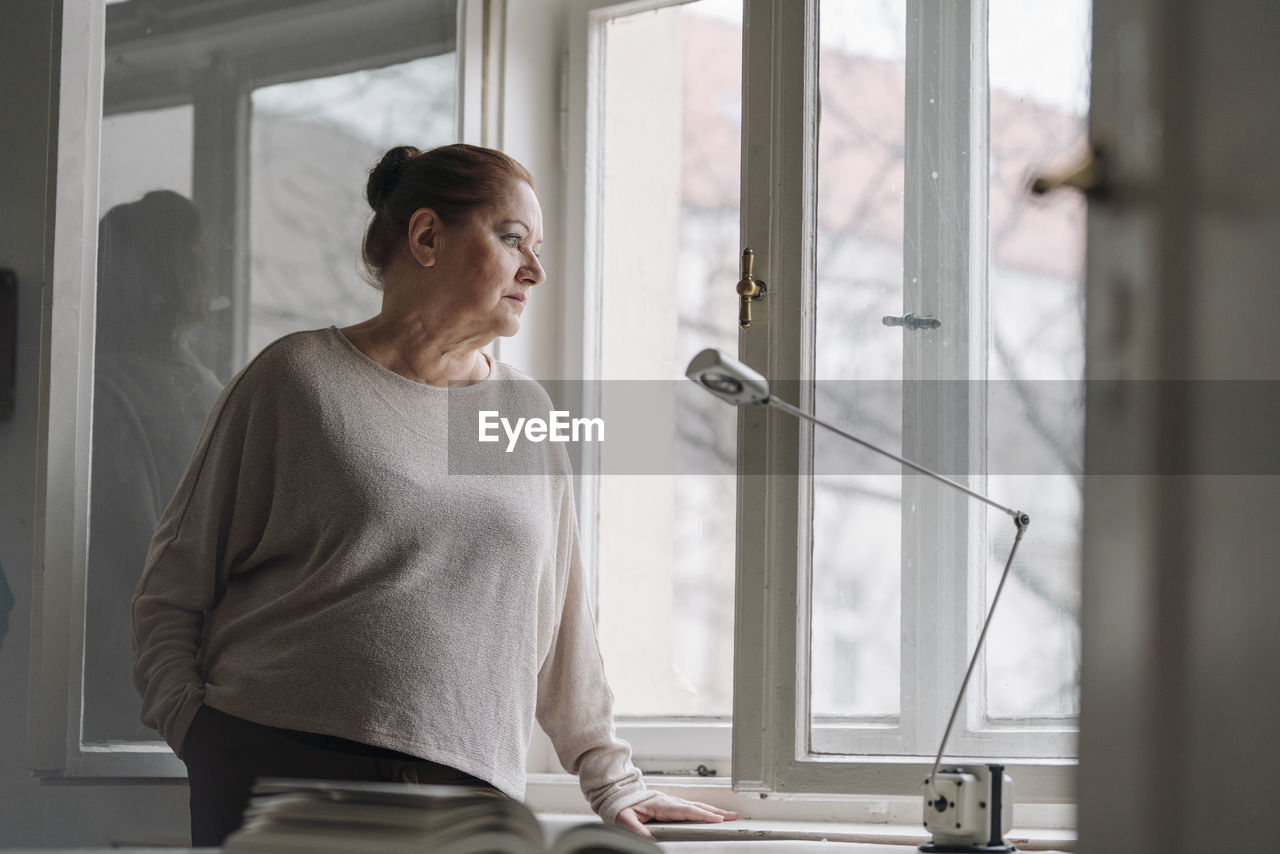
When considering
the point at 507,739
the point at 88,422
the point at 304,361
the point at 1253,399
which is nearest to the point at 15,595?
the point at 88,422

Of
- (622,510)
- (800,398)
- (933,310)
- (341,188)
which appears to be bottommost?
(622,510)

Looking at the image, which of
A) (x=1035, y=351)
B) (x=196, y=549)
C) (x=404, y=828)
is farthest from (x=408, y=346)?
(x=404, y=828)

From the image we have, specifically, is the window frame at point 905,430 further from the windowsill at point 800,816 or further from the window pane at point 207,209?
the window pane at point 207,209

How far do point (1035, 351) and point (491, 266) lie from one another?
755 millimetres

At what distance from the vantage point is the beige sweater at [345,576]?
5.14 feet

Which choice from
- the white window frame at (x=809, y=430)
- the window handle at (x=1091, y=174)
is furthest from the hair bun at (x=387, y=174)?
the window handle at (x=1091, y=174)

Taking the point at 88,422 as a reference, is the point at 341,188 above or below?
above

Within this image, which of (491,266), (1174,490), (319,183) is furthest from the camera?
(319,183)

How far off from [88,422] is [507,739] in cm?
74

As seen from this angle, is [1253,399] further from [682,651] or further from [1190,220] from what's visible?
[682,651]

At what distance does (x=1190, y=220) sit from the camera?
0.70 m

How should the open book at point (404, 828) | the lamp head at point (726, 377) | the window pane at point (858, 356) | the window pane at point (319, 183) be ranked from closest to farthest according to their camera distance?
the open book at point (404, 828), the lamp head at point (726, 377), the window pane at point (858, 356), the window pane at point (319, 183)

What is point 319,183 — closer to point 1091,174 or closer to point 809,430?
point 809,430

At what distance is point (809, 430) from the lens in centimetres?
186
